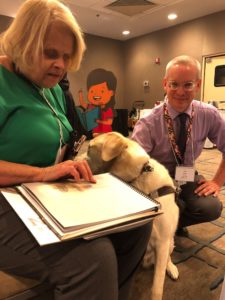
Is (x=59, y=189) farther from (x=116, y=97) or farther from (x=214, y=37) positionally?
(x=116, y=97)

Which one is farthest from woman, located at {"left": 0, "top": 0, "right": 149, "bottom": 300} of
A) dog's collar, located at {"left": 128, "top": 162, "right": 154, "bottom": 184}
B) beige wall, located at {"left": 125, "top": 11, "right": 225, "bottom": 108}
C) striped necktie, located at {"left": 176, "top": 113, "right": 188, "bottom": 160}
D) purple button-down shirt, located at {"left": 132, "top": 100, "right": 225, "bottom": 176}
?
beige wall, located at {"left": 125, "top": 11, "right": 225, "bottom": 108}

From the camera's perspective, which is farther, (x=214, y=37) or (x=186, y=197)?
(x=214, y=37)

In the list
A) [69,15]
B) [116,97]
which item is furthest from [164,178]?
[116,97]

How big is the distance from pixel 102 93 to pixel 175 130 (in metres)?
6.56

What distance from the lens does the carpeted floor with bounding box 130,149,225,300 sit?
52.1 inches

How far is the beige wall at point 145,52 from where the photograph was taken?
612cm

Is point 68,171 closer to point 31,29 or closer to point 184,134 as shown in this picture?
point 31,29

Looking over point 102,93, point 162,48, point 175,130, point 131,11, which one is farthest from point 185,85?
point 102,93

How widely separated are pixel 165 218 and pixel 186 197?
21.2 inches

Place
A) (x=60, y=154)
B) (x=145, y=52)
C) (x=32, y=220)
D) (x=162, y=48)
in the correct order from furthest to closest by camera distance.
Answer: (x=145, y=52), (x=162, y=48), (x=60, y=154), (x=32, y=220)

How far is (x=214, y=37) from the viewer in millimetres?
6020

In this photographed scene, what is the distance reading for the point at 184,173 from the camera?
158 centimetres

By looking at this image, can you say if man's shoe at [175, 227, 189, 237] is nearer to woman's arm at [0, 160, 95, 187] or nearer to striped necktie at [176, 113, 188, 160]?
striped necktie at [176, 113, 188, 160]

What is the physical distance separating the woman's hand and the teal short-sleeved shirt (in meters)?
0.10
